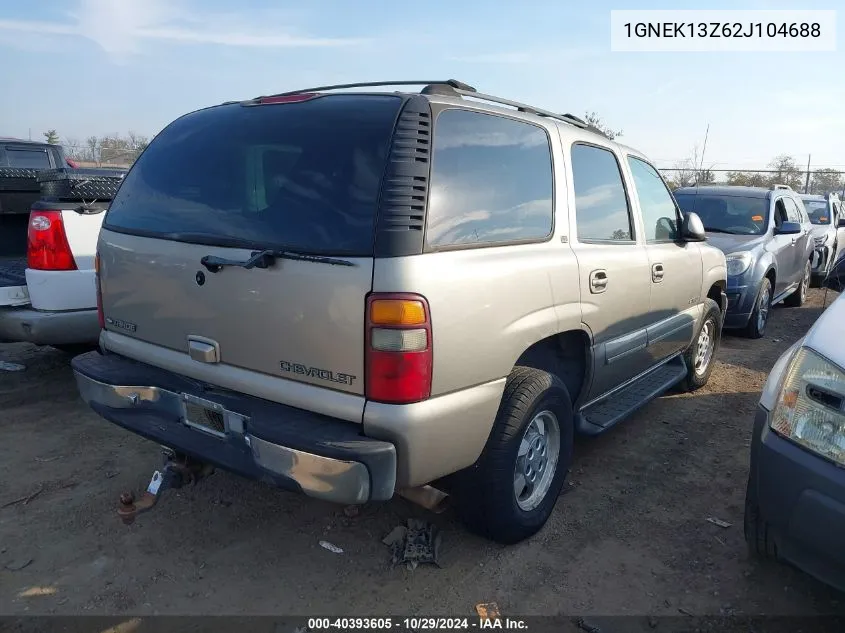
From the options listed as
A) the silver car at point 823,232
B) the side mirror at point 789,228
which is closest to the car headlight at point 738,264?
the side mirror at point 789,228

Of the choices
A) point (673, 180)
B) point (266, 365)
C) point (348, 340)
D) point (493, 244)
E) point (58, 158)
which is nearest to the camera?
point (348, 340)

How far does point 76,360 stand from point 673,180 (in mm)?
24566

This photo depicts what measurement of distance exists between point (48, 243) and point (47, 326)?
536mm

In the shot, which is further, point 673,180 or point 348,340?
point 673,180

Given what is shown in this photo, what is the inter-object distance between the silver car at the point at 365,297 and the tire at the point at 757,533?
85 centimetres

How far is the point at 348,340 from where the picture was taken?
85.7 inches

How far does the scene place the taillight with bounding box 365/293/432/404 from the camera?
6.95ft

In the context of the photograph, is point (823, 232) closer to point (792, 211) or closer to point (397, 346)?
point (792, 211)

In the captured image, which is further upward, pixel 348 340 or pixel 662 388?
pixel 348 340

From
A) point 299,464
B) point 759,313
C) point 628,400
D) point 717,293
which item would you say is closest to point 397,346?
point 299,464

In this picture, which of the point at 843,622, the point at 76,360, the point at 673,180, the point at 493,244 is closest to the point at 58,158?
the point at 76,360

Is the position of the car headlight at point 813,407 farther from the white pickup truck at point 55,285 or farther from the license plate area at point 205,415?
the white pickup truck at point 55,285

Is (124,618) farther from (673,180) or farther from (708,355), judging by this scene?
(673,180)

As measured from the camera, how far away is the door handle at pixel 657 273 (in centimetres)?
382
